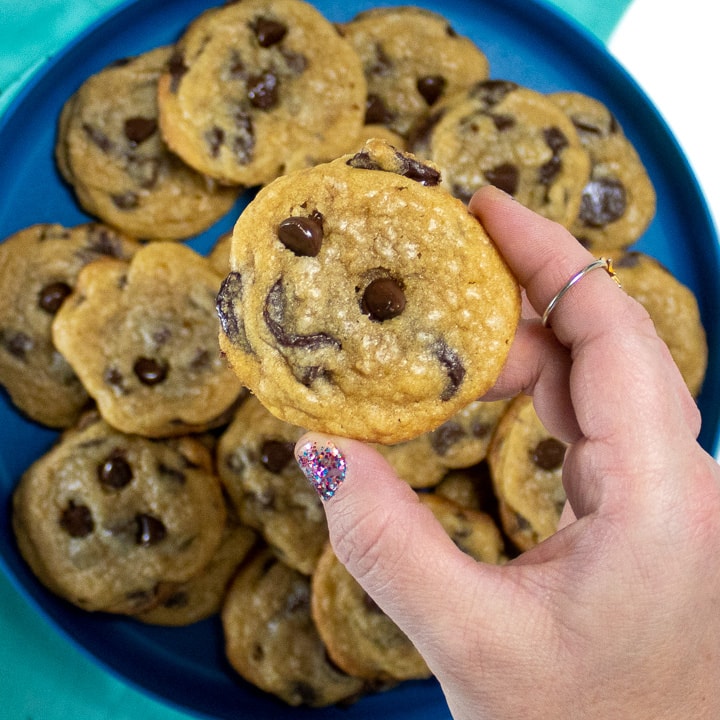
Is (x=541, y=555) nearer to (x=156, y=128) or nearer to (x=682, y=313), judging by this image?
(x=682, y=313)

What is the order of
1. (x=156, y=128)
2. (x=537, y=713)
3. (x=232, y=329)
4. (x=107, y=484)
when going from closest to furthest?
(x=537, y=713), (x=232, y=329), (x=107, y=484), (x=156, y=128)

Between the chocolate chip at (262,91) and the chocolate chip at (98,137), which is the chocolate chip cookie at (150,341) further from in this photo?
the chocolate chip at (262,91)

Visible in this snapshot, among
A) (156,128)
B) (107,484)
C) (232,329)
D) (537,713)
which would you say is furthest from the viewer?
(156,128)

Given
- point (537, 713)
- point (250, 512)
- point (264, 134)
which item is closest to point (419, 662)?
point (250, 512)

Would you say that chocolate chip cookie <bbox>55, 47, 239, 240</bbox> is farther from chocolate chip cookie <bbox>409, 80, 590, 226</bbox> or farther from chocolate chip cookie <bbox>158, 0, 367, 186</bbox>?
chocolate chip cookie <bbox>409, 80, 590, 226</bbox>

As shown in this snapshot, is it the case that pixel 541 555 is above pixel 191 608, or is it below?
above

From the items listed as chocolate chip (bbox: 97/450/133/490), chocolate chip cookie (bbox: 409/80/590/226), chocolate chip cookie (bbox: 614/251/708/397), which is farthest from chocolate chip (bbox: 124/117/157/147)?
chocolate chip cookie (bbox: 614/251/708/397)

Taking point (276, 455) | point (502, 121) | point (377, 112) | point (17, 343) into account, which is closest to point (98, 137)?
point (17, 343)
